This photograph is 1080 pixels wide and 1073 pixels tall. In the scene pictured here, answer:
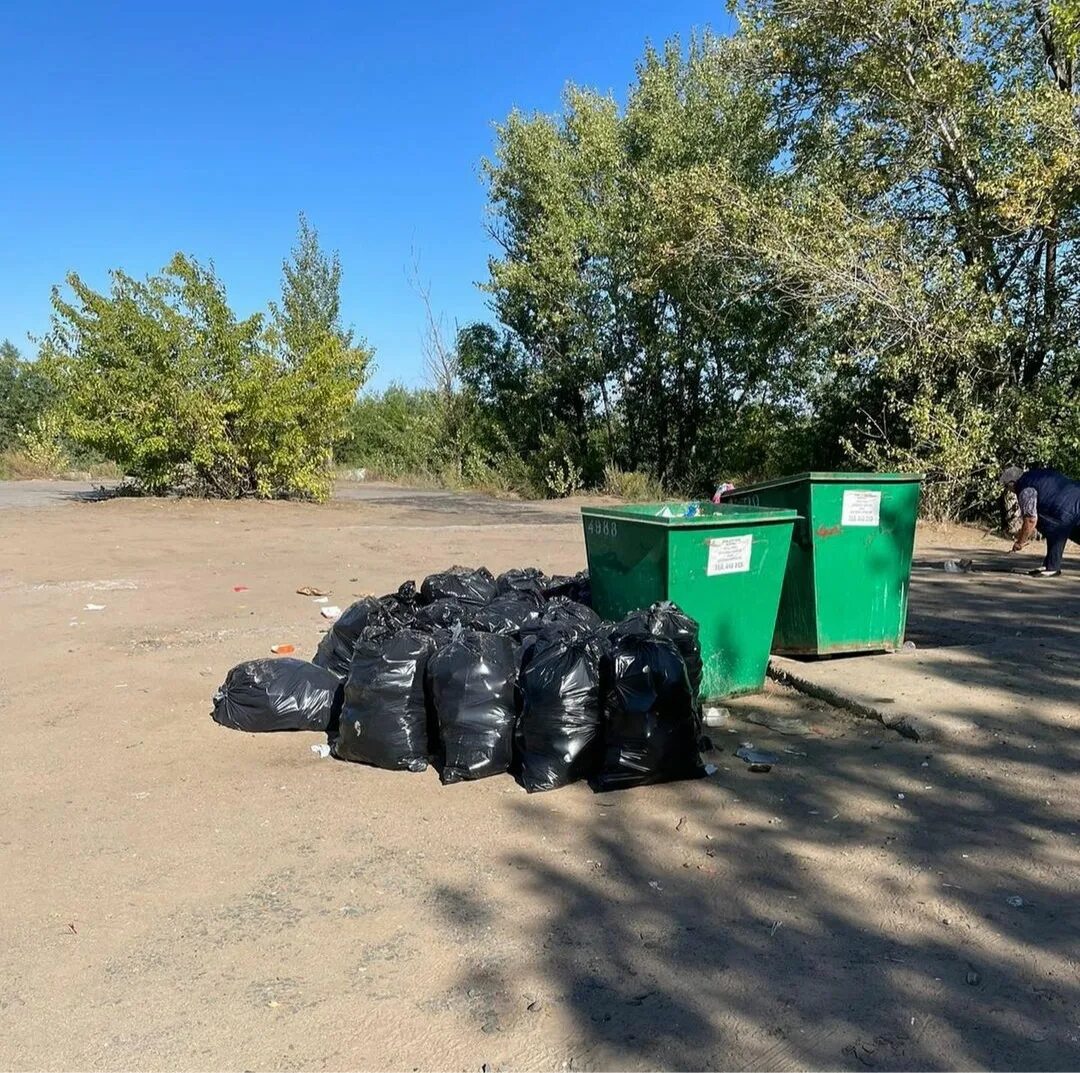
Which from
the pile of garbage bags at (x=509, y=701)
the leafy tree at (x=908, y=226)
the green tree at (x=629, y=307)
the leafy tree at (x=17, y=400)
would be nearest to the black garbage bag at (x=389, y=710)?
the pile of garbage bags at (x=509, y=701)

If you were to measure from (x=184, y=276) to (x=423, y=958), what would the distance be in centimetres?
1609

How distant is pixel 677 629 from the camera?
474 centimetres

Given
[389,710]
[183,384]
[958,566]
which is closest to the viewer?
[389,710]

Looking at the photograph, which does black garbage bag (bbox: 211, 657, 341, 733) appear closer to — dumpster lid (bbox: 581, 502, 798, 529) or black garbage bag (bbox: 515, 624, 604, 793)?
black garbage bag (bbox: 515, 624, 604, 793)

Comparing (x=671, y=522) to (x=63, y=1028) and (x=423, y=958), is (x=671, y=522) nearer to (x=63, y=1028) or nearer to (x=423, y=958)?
(x=423, y=958)

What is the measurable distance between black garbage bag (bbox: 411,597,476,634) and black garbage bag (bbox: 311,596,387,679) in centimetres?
22

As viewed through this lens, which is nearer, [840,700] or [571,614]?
[840,700]

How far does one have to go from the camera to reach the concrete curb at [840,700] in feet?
15.6

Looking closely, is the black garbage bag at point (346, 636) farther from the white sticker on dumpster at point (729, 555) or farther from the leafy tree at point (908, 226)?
the leafy tree at point (908, 226)

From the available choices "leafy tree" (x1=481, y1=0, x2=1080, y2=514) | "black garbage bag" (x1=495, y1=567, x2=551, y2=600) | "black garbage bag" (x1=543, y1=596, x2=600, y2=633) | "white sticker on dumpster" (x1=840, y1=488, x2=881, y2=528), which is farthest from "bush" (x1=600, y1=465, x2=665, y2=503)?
"black garbage bag" (x1=543, y1=596, x2=600, y2=633)

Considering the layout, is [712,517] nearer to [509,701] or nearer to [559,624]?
[559,624]

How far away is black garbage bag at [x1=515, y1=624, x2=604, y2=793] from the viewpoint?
419 cm

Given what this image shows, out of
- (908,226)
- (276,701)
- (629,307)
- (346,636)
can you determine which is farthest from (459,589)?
(629,307)

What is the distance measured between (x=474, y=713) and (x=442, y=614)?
130cm
